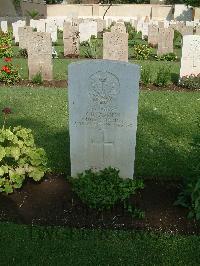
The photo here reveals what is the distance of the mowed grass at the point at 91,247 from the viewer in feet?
12.6

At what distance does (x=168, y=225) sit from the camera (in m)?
4.39

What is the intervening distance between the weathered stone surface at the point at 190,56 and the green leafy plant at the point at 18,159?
6901 mm

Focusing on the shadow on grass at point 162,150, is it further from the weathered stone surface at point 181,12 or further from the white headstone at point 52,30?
the weathered stone surface at point 181,12

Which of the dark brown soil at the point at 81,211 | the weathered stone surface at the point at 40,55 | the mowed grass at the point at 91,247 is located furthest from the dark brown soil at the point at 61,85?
the mowed grass at the point at 91,247

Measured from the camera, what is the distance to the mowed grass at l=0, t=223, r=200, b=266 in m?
3.83

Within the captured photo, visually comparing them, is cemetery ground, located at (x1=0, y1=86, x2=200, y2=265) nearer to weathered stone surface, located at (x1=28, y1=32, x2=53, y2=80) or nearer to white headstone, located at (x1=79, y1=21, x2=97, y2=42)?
weathered stone surface, located at (x1=28, y1=32, x2=53, y2=80)

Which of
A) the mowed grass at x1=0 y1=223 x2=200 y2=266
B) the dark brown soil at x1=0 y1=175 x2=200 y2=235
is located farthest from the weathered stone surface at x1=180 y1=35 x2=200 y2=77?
the mowed grass at x1=0 y1=223 x2=200 y2=266

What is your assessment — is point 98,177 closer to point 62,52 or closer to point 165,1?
point 62,52

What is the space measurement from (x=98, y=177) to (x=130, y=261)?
1202mm

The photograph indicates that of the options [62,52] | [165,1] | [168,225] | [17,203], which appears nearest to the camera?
[168,225]

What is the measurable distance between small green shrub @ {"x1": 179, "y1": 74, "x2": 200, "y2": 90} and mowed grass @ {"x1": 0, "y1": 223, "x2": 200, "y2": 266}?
7.17 meters

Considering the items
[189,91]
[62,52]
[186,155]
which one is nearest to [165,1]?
[62,52]

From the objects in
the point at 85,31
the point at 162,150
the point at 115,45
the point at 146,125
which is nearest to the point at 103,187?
the point at 162,150

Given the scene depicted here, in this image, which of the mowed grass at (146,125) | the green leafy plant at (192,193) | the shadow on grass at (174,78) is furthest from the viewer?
the shadow on grass at (174,78)
